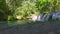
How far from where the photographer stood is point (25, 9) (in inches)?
1273

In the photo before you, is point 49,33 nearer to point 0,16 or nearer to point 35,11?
point 0,16

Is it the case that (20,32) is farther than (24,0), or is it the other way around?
(24,0)

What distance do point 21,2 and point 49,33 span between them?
86.6 feet

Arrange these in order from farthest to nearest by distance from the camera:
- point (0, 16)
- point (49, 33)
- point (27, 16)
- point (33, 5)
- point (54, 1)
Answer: point (54, 1), point (33, 5), point (27, 16), point (0, 16), point (49, 33)

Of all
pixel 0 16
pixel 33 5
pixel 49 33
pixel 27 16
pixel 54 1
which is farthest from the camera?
pixel 54 1

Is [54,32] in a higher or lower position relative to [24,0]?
lower

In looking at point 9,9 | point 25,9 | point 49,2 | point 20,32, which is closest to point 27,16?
point 25,9

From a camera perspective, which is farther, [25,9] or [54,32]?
[25,9]

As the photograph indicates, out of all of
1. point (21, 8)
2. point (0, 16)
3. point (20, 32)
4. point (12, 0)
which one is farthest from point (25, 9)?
point (20, 32)

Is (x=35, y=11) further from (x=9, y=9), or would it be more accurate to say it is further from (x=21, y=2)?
(x=9, y=9)

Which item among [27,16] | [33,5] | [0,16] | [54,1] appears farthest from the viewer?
[54,1]

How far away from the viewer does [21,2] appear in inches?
1296

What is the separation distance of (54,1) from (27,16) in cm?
745

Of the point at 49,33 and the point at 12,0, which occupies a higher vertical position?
the point at 12,0
